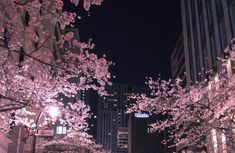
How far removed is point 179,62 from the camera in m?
83.2

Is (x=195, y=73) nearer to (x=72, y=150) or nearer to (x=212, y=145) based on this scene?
(x=212, y=145)

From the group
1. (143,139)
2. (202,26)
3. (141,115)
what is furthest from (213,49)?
(141,115)

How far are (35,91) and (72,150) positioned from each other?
29.0 metres

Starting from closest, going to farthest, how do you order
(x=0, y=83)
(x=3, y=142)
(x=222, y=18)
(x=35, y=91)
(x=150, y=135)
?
1. (x=0, y=83)
2. (x=35, y=91)
3. (x=3, y=142)
4. (x=222, y=18)
5. (x=150, y=135)

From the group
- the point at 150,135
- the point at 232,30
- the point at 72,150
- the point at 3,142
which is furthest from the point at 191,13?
the point at 150,135

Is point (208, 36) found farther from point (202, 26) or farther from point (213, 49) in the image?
point (202, 26)

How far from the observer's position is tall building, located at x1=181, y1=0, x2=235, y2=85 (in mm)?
32250

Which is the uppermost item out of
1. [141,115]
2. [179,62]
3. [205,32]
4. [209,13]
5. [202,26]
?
[179,62]

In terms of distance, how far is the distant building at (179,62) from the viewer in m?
79.0

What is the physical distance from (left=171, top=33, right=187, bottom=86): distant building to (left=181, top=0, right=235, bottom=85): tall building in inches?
1038

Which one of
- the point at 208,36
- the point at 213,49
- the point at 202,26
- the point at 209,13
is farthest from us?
the point at 202,26

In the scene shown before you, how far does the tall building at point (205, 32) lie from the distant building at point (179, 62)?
2636 cm

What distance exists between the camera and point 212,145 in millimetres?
34406

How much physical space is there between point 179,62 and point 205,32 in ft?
144
